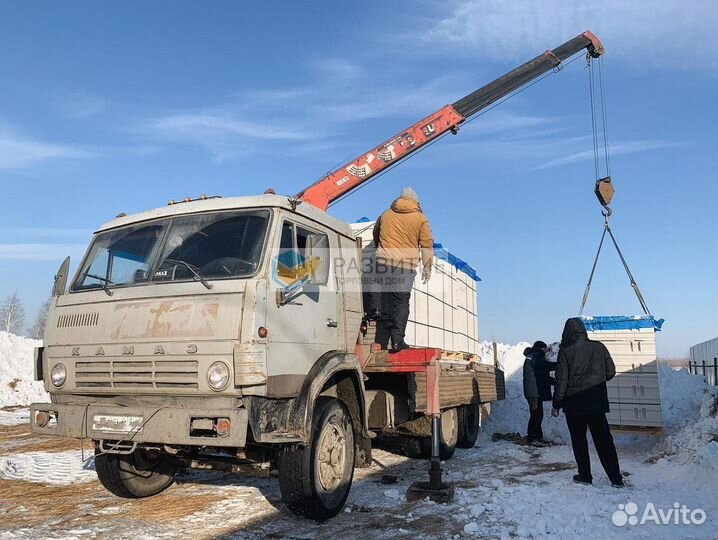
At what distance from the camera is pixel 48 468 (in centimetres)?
754

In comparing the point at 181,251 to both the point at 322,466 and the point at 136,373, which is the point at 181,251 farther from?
the point at 322,466

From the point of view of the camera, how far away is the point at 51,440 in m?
10.8

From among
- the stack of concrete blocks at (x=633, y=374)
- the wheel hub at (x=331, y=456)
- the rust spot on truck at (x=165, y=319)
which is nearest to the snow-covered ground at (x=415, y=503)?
the wheel hub at (x=331, y=456)

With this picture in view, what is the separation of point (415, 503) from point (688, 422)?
20.7ft

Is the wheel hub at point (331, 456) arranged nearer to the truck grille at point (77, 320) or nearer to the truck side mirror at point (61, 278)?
the truck grille at point (77, 320)

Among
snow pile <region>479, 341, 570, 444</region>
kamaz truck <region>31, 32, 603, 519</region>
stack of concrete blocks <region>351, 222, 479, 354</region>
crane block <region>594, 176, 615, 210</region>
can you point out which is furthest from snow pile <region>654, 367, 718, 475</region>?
crane block <region>594, 176, 615, 210</region>

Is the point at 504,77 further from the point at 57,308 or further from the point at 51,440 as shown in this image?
the point at 51,440

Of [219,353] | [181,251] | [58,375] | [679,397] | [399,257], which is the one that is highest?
[399,257]

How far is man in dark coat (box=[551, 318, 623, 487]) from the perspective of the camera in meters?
6.29

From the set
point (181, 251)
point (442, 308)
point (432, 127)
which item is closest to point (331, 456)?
point (181, 251)

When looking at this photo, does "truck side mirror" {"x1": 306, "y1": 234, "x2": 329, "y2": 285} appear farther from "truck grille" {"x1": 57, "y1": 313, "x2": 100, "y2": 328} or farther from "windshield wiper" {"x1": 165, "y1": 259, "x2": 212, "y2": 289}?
"truck grille" {"x1": 57, "y1": 313, "x2": 100, "y2": 328}

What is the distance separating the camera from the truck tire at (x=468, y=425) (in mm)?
9254

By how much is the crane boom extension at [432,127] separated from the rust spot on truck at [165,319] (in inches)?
175

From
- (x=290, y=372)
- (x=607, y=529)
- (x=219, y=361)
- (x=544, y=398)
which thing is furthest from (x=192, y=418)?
(x=544, y=398)
